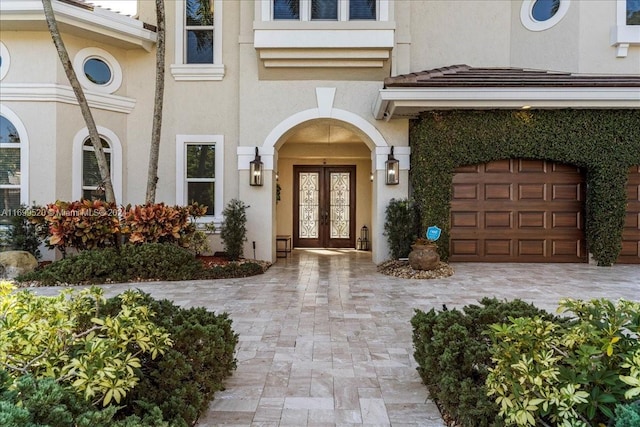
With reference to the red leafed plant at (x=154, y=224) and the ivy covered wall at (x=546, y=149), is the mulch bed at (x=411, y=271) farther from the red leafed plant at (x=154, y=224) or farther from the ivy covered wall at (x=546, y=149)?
the red leafed plant at (x=154, y=224)

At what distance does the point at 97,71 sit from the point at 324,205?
7570 mm

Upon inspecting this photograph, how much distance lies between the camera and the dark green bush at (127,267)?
263 inches

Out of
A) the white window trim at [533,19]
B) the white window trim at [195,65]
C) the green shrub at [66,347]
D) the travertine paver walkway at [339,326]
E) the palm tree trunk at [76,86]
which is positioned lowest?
the travertine paver walkway at [339,326]

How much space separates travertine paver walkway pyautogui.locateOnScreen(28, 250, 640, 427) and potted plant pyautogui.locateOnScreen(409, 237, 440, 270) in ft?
1.70

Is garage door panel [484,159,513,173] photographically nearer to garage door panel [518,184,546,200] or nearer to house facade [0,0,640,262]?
house facade [0,0,640,262]

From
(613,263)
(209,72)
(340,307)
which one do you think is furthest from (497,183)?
(209,72)

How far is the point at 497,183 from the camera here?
9078 mm

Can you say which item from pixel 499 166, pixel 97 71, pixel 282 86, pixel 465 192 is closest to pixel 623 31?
pixel 499 166

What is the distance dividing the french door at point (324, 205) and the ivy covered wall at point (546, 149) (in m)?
4.69

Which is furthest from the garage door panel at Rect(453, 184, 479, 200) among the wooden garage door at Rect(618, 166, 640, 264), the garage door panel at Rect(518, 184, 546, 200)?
the wooden garage door at Rect(618, 166, 640, 264)

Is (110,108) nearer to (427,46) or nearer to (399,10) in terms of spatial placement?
(399,10)

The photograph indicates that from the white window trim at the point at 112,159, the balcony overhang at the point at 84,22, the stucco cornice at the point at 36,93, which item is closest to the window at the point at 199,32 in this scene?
the balcony overhang at the point at 84,22

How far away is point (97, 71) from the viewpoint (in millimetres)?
9164

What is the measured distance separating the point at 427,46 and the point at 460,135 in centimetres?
277
